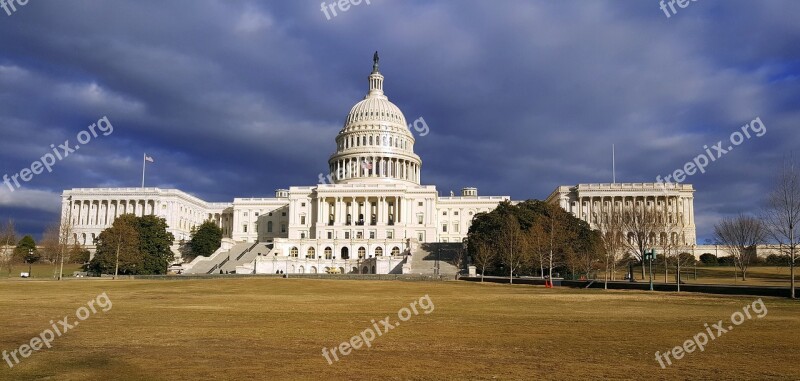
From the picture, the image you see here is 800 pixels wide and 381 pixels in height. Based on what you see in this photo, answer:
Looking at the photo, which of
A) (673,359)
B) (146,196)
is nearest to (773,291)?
(673,359)

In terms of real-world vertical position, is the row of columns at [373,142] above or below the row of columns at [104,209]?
above

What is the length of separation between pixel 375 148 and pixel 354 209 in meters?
Result: 25.0

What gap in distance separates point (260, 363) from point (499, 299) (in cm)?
2691

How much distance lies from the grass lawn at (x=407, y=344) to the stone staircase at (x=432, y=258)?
58.3m

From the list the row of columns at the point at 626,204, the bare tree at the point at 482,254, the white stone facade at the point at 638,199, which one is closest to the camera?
the bare tree at the point at 482,254

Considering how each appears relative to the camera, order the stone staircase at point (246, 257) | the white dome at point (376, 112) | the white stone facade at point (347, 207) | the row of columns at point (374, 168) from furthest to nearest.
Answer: the white dome at point (376, 112)
the row of columns at point (374, 168)
the white stone facade at point (347, 207)
the stone staircase at point (246, 257)

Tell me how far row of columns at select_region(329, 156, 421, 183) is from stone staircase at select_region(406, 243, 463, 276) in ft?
124

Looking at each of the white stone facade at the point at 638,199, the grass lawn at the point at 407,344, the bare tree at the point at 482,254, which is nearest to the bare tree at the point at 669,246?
the bare tree at the point at 482,254

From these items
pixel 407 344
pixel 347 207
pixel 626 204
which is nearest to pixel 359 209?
pixel 347 207

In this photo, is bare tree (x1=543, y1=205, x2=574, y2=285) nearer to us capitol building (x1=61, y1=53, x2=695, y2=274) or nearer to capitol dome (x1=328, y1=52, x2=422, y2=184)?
us capitol building (x1=61, y1=53, x2=695, y2=274)

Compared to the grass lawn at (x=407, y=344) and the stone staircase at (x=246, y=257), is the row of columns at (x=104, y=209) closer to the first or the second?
the stone staircase at (x=246, y=257)

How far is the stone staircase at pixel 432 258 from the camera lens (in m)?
90.4

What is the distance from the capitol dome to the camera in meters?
149

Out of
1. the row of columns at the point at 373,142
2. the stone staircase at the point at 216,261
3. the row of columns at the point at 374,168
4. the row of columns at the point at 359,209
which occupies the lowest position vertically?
the stone staircase at the point at 216,261
